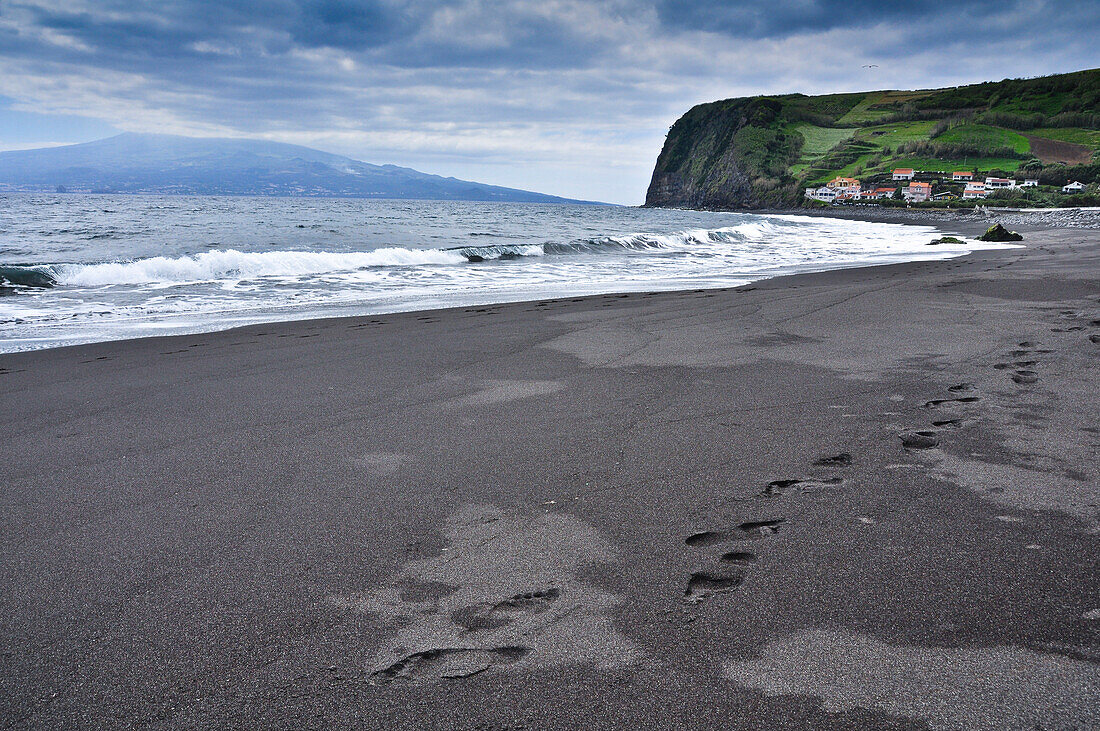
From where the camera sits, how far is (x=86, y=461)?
375 cm

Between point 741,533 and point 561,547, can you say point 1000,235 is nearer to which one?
point 741,533

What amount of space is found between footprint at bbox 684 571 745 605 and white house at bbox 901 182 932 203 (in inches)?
4109

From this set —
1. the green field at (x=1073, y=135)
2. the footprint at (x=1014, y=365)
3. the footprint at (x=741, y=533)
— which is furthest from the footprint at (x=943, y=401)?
the green field at (x=1073, y=135)

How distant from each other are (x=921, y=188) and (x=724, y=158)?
2024 inches

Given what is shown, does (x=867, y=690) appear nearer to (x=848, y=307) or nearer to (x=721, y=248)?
(x=848, y=307)

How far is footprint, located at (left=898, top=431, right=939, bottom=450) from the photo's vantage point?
3.68m

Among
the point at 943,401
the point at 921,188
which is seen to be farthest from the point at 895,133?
the point at 943,401

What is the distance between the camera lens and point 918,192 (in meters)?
91.7

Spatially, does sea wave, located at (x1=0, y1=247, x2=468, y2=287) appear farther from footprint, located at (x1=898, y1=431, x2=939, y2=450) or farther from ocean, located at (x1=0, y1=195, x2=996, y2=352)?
footprint, located at (x1=898, y1=431, x2=939, y2=450)

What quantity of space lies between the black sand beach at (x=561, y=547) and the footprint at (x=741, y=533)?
13 mm

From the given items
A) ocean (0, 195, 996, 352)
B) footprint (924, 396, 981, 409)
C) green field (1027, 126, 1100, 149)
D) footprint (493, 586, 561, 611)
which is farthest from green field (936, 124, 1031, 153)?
footprint (493, 586, 561, 611)

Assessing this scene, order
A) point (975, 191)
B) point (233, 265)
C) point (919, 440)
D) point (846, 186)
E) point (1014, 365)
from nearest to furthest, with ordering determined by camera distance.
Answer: point (919, 440)
point (1014, 365)
point (233, 265)
point (975, 191)
point (846, 186)

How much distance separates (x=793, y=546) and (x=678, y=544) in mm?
472

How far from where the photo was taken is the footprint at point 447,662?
192 cm
